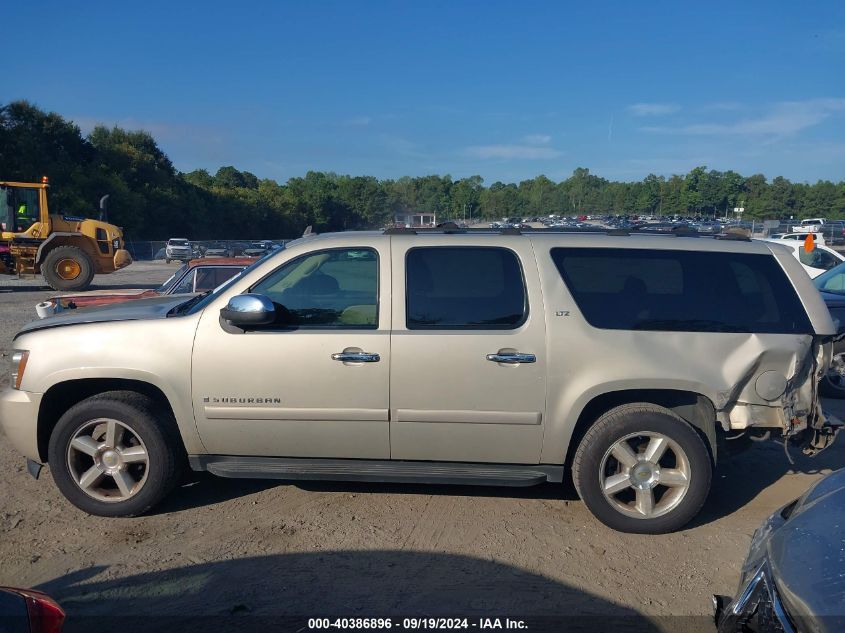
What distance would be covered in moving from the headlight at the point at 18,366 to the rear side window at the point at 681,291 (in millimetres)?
3538

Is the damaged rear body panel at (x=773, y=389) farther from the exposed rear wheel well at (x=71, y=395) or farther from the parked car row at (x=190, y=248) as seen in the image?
the parked car row at (x=190, y=248)

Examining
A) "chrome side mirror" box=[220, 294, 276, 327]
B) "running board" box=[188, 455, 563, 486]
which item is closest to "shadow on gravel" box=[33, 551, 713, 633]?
"running board" box=[188, 455, 563, 486]

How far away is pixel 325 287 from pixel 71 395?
6.19 feet

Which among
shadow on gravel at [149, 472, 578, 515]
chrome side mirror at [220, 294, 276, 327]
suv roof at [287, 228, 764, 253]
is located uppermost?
suv roof at [287, 228, 764, 253]

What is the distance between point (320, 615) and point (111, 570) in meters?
1.32

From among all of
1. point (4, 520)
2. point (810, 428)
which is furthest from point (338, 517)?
point (810, 428)

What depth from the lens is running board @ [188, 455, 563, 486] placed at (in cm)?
438

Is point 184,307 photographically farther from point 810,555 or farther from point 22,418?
point 810,555

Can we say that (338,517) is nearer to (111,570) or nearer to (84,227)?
(111,570)

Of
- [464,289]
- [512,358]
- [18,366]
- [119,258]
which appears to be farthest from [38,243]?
[512,358]

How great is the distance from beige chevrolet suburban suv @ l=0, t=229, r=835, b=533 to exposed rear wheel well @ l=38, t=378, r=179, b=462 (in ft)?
0.05

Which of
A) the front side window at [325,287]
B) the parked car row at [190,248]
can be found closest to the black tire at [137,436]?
the front side window at [325,287]

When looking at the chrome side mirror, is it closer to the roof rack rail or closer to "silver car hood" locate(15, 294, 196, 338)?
"silver car hood" locate(15, 294, 196, 338)

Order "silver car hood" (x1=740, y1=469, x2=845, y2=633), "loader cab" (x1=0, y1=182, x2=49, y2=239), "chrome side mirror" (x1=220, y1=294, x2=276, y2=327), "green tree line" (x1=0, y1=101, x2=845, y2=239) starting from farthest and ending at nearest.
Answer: "green tree line" (x1=0, y1=101, x2=845, y2=239), "loader cab" (x1=0, y1=182, x2=49, y2=239), "chrome side mirror" (x1=220, y1=294, x2=276, y2=327), "silver car hood" (x1=740, y1=469, x2=845, y2=633)
